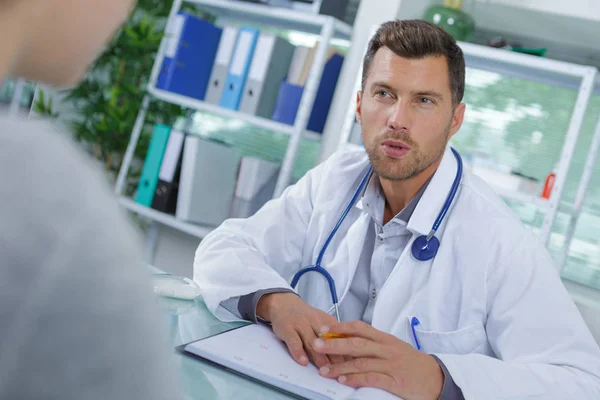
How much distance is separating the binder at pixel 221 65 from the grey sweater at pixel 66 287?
101 inches

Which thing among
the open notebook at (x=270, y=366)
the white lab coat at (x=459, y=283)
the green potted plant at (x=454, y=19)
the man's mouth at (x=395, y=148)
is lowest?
the open notebook at (x=270, y=366)

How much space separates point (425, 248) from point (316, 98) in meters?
1.47

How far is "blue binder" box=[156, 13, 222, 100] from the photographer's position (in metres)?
2.78

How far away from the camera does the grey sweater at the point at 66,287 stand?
24 centimetres

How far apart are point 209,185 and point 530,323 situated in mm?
1827

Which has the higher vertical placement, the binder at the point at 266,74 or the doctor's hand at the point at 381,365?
the binder at the point at 266,74

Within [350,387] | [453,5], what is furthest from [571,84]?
[350,387]

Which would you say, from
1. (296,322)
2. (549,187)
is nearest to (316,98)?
(549,187)

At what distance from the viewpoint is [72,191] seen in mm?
255

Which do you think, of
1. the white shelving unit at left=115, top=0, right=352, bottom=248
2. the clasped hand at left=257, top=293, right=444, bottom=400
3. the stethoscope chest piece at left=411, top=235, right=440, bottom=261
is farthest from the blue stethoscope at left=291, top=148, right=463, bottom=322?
the white shelving unit at left=115, top=0, right=352, bottom=248

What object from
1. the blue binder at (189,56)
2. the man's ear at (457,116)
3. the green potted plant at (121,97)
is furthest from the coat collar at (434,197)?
the green potted plant at (121,97)

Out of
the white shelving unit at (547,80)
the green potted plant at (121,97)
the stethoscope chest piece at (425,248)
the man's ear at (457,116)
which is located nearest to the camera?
the stethoscope chest piece at (425,248)

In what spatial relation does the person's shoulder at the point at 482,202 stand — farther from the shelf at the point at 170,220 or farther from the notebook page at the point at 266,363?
the shelf at the point at 170,220

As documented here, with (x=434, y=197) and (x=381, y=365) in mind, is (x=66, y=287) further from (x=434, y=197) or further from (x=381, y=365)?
(x=434, y=197)
